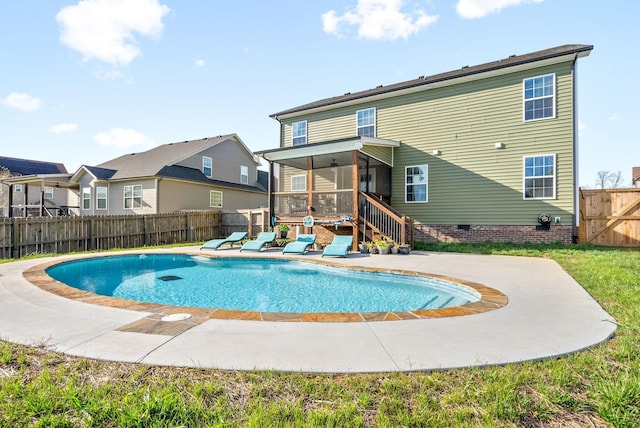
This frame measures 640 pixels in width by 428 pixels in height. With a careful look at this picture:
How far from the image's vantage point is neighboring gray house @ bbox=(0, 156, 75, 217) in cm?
2041

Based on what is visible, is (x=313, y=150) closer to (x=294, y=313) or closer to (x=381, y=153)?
(x=381, y=153)

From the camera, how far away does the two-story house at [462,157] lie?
1158cm

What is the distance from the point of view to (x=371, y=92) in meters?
15.3

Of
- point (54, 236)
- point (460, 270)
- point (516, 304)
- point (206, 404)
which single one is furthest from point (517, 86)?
point (54, 236)

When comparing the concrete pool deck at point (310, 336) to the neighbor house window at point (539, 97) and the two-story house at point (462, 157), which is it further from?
the neighbor house window at point (539, 97)

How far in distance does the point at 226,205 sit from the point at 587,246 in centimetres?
2042

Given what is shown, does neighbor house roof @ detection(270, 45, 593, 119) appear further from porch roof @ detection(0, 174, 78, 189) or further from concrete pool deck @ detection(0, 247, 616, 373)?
porch roof @ detection(0, 174, 78, 189)

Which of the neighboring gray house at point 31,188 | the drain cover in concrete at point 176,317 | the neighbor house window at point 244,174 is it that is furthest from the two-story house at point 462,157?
the neighboring gray house at point 31,188

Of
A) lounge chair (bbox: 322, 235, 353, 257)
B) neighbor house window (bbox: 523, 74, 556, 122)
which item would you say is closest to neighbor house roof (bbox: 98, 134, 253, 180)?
lounge chair (bbox: 322, 235, 353, 257)

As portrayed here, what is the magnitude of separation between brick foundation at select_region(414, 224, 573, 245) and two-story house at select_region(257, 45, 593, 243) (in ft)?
0.12

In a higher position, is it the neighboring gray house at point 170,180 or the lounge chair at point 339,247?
the neighboring gray house at point 170,180

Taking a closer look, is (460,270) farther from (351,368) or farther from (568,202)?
(568,202)

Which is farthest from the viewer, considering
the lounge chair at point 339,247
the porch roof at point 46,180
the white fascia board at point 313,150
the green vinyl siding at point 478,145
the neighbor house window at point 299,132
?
the porch roof at point 46,180

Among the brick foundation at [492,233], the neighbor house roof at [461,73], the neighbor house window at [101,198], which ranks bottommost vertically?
the brick foundation at [492,233]
